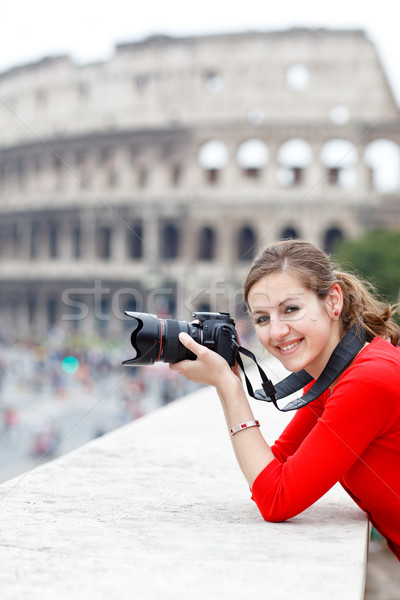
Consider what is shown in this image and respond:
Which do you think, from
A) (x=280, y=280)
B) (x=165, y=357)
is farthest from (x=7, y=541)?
(x=280, y=280)

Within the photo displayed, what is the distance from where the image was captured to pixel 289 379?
1917mm

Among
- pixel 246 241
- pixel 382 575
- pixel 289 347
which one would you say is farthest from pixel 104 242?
pixel 289 347

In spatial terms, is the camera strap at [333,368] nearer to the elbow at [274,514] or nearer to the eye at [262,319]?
the eye at [262,319]

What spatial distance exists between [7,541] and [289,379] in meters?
0.83

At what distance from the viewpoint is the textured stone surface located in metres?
1.31

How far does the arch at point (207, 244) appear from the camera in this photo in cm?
2383

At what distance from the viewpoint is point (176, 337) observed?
5.88ft

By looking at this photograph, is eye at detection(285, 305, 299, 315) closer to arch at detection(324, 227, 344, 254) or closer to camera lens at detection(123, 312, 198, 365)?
camera lens at detection(123, 312, 198, 365)

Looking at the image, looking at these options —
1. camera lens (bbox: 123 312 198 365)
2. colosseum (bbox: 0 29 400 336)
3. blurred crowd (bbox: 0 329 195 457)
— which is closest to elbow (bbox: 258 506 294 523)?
camera lens (bbox: 123 312 198 365)

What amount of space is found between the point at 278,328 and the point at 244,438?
0.28m

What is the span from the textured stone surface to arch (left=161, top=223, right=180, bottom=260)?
21226 mm

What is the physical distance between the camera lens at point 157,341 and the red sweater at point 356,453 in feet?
1.21

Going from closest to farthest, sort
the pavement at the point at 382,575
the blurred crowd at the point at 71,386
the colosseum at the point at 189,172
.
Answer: the pavement at the point at 382,575
the blurred crowd at the point at 71,386
the colosseum at the point at 189,172

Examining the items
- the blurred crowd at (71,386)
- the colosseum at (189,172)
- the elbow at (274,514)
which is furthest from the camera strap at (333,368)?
the colosseum at (189,172)
